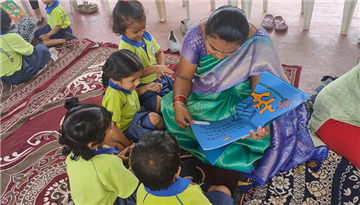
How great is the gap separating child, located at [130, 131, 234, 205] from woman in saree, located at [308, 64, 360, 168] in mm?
941

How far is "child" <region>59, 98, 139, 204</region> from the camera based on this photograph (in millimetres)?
1157

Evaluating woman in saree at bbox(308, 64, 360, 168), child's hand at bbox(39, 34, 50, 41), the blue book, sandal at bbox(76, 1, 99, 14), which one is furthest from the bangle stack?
sandal at bbox(76, 1, 99, 14)

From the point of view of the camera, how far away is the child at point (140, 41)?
1824 mm

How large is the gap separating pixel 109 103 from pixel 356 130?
1.43 metres

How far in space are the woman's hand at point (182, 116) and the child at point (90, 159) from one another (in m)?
0.44

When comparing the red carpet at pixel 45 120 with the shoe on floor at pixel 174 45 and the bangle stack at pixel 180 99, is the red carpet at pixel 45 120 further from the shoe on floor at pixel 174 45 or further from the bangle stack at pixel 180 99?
the bangle stack at pixel 180 99

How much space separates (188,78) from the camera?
168 cm

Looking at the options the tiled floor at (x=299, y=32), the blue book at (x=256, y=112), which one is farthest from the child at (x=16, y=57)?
the blue book at (x=256, y=112)

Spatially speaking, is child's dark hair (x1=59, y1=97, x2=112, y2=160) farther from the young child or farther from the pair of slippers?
the pair of slippers

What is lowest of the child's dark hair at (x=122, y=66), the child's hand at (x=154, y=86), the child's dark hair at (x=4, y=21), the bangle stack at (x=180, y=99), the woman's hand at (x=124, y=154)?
the woman's hand at (x=124, y=154)

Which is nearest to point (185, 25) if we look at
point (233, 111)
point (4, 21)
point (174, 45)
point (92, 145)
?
point (174, 45)

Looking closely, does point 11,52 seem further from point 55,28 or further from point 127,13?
point 127,13

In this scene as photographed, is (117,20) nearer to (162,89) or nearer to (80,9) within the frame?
(162,89)

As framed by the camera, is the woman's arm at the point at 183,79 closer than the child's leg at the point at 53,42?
Yes
